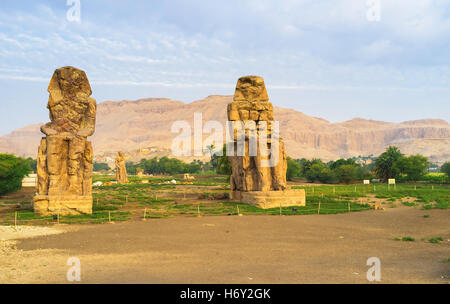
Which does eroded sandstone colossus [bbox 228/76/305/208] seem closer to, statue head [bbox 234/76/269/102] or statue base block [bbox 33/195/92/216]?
statue head [bbox 234/76/269/102]

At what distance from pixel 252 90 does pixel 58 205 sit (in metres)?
13.4

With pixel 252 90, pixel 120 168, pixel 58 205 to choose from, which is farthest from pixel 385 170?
pixel 58 205

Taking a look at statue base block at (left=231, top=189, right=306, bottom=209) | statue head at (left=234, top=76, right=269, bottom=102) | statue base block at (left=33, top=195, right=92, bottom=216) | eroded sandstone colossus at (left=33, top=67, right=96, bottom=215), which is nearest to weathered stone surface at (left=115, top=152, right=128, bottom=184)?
statue head at (left=234, top=76, right=269, bottom=102)

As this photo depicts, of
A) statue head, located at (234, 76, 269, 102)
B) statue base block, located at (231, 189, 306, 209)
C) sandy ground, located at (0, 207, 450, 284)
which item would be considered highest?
statue head, located at (234, 76, 269, 102)

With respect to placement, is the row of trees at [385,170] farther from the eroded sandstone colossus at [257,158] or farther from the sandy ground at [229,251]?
the sandy ground at [229,251]

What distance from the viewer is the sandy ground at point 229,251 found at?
774cm

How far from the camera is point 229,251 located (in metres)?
10.3

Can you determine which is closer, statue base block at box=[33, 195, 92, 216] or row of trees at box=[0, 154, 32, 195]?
statue base block at box=[33, 195, 92, 216]

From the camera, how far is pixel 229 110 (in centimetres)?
2386

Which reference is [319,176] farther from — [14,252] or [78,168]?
[14,252]

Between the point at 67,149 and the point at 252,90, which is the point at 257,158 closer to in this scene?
the point at 252,90

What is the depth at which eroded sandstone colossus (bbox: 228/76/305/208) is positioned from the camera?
2122 cm

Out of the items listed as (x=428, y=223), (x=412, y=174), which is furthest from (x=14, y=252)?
(x=412, y=174)

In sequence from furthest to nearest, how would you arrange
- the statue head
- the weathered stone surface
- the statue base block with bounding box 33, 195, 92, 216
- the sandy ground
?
the weathered stone surface, the statue head, the statue base block with bounding box 33, 195, 92, 216, the sandy ground
